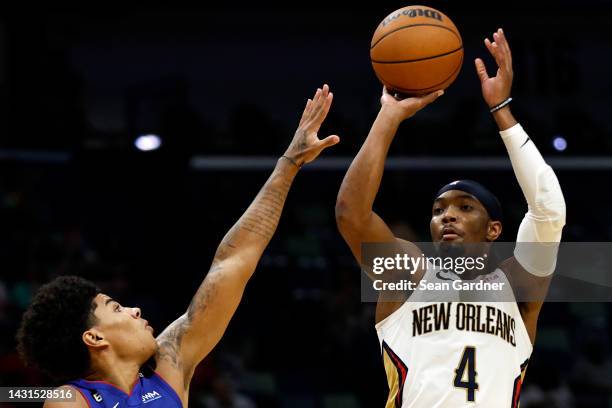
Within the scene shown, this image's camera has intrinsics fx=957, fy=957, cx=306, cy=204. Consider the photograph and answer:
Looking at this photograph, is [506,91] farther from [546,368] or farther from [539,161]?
[546,368]

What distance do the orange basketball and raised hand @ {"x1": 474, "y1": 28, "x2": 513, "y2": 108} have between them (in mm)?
166

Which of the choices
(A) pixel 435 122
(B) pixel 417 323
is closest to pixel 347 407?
(A) pixel 435 122

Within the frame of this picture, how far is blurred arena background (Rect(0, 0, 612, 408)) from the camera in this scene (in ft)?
32.5

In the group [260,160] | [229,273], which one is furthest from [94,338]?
[260,160]

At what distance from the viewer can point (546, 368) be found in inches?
378

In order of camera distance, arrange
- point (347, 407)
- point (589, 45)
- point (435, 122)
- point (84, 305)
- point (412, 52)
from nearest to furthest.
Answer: point (84, 305), point (412, 52), point (347, 407), point (435, 122), point (589, 45)

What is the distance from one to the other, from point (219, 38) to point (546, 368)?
20.2 ft

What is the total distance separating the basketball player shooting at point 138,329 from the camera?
3.66 m

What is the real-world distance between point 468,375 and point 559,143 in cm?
757

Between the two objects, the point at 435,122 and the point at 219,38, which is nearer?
the point at 435,122

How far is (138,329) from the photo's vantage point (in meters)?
3.80

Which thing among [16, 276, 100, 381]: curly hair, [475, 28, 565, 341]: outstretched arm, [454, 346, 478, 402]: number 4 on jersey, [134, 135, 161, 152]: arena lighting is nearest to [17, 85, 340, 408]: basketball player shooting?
[16, 276, 100, 381]: curly hair

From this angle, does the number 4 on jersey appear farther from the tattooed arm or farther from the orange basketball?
the orange basketball

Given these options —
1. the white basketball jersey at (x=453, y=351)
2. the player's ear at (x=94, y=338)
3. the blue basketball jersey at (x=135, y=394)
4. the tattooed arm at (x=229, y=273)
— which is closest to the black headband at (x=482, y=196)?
the white basketball jersey at (x=453, y=351)
